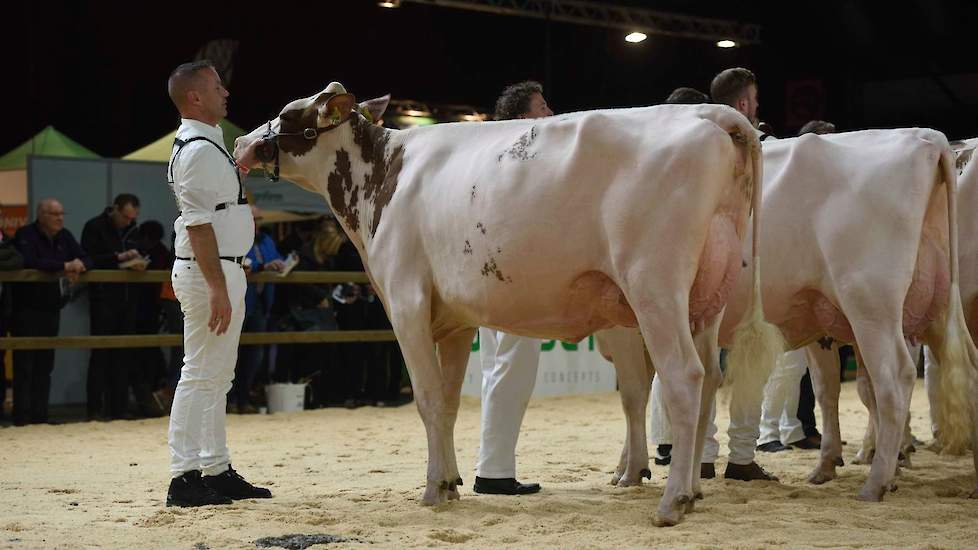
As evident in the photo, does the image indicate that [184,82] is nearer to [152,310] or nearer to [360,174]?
[360,174]

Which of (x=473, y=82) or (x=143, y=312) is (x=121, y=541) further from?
(x=473, y=82)

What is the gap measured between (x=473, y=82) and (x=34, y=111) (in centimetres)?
740

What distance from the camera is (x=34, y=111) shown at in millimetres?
17500

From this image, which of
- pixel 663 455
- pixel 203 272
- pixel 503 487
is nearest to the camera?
pixel 203 272

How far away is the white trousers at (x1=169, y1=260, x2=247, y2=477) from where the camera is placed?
5512 millimetres

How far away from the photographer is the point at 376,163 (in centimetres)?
591

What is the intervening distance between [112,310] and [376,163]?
5552 millimetres

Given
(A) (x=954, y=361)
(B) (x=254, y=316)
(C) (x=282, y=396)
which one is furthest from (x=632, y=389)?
(B) (x=254, y=316)

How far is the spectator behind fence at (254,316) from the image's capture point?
1109cm

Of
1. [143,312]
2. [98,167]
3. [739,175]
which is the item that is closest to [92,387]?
[143,312]

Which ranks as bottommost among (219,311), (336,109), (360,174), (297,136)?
(219,311)

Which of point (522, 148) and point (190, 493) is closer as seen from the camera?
point (522, 148)

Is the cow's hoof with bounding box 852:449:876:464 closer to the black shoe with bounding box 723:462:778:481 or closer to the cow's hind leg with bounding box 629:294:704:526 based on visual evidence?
the black shoe with bounding box 723:462:778:481

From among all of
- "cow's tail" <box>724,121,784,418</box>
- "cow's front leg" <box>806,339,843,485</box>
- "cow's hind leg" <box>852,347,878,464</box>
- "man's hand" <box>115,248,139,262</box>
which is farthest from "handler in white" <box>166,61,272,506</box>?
"man's hand" <box>115,248,139,262</box>
